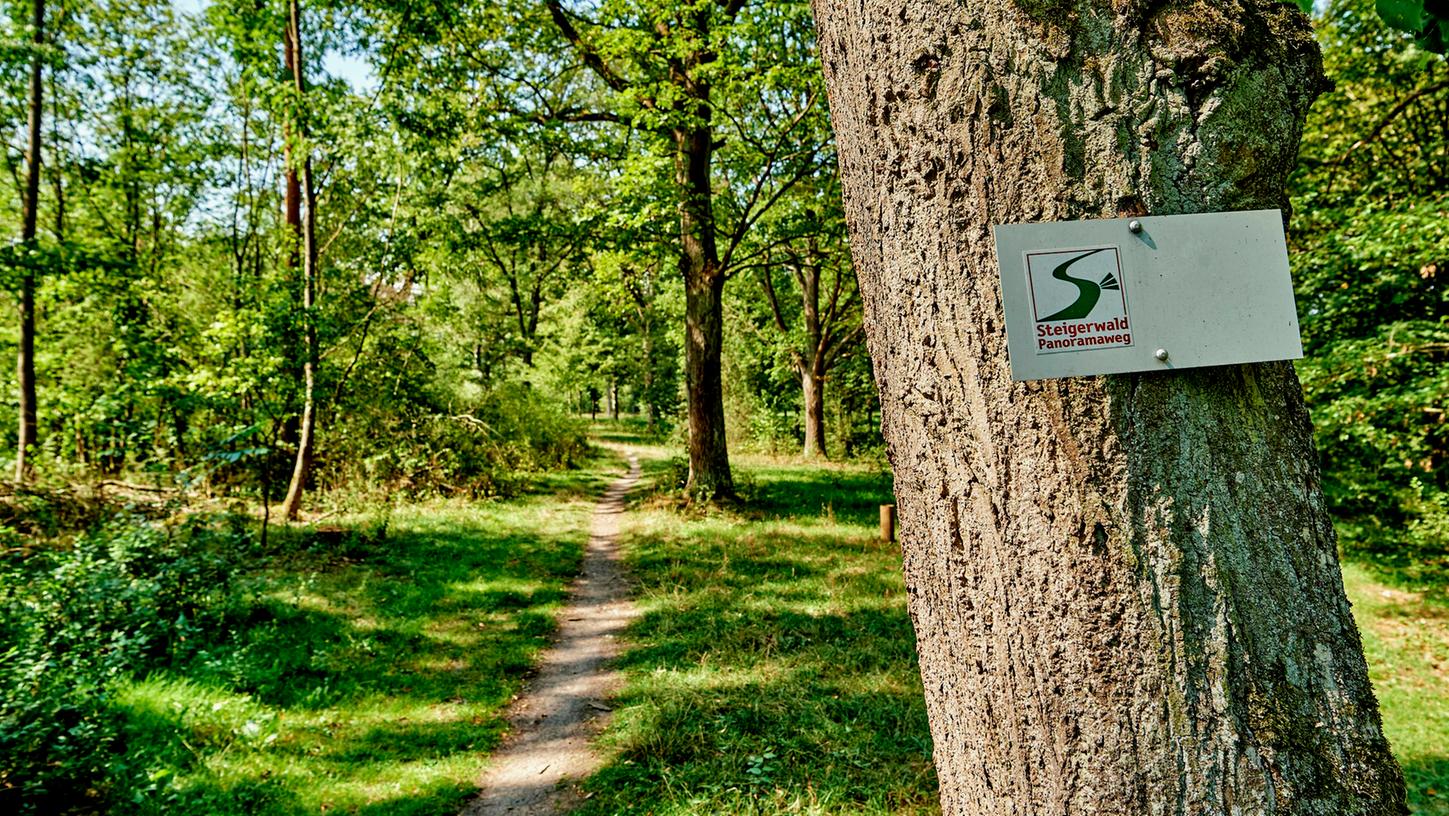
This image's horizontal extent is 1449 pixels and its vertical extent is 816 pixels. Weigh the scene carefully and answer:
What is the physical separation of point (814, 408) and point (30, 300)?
15565mm

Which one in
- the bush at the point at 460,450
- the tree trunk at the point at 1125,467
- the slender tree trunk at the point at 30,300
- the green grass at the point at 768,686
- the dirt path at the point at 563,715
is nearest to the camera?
the tree trunk at the point at 1125,467

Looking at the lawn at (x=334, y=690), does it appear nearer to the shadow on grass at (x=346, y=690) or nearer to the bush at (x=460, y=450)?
the shadow on grass at (x=346, y=690)

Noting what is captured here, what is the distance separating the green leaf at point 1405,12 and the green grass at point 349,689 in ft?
15.8

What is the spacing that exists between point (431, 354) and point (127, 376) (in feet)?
14.9

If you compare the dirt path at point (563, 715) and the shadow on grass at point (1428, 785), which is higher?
the dirt path at point (563, 715)

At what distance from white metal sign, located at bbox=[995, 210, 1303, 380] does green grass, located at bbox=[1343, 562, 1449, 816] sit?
4720 millimetres

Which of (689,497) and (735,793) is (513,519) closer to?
(689,497)

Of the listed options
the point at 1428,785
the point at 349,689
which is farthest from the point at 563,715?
the point at 1428,785

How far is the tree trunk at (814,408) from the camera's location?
62.3 feet

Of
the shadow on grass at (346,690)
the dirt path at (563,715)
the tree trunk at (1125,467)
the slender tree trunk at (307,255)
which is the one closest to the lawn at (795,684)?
the dirt path at (563,715)

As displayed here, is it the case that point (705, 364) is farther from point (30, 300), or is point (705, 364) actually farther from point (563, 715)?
point (30, 300)

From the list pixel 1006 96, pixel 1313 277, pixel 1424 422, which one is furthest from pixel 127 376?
pixel 1424 422

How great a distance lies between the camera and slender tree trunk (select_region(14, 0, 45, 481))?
298 inches

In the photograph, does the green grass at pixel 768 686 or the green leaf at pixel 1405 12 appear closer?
the green leaf at pixel 1405 12
